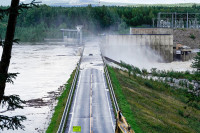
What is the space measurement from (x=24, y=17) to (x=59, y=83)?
139 meters

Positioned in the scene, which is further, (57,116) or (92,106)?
(92,106)

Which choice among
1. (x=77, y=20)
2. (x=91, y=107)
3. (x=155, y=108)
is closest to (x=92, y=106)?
(x=91, y=107)

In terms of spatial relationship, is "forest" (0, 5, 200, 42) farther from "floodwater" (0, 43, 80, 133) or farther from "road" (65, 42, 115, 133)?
"road" (65, 42, 115, 133)

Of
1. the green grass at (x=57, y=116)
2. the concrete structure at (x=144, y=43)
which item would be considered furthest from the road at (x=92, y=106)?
the concrete structure at (x=144, y=43)

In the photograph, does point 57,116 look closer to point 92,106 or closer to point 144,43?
point 92,106

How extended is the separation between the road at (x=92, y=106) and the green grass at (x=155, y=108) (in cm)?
183

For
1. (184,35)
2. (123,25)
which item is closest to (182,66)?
(184,35)

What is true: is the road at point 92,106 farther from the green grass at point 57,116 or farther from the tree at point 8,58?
the tree at point 8,58

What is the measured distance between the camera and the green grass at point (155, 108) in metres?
33.0

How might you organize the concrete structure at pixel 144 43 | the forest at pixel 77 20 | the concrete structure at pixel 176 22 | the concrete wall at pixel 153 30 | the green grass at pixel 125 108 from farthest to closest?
the forest at pixel 77 20
the concrete structure at pixel 176 22
the concrete wall at pixel 153 30
the concrete structure at pixel 144 43
the green grass at pixel 125 108

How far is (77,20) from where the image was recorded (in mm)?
185375

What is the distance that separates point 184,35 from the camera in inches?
4705

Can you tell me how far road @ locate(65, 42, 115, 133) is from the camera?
29.9 m

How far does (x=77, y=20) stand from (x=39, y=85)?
13239 centimetres
